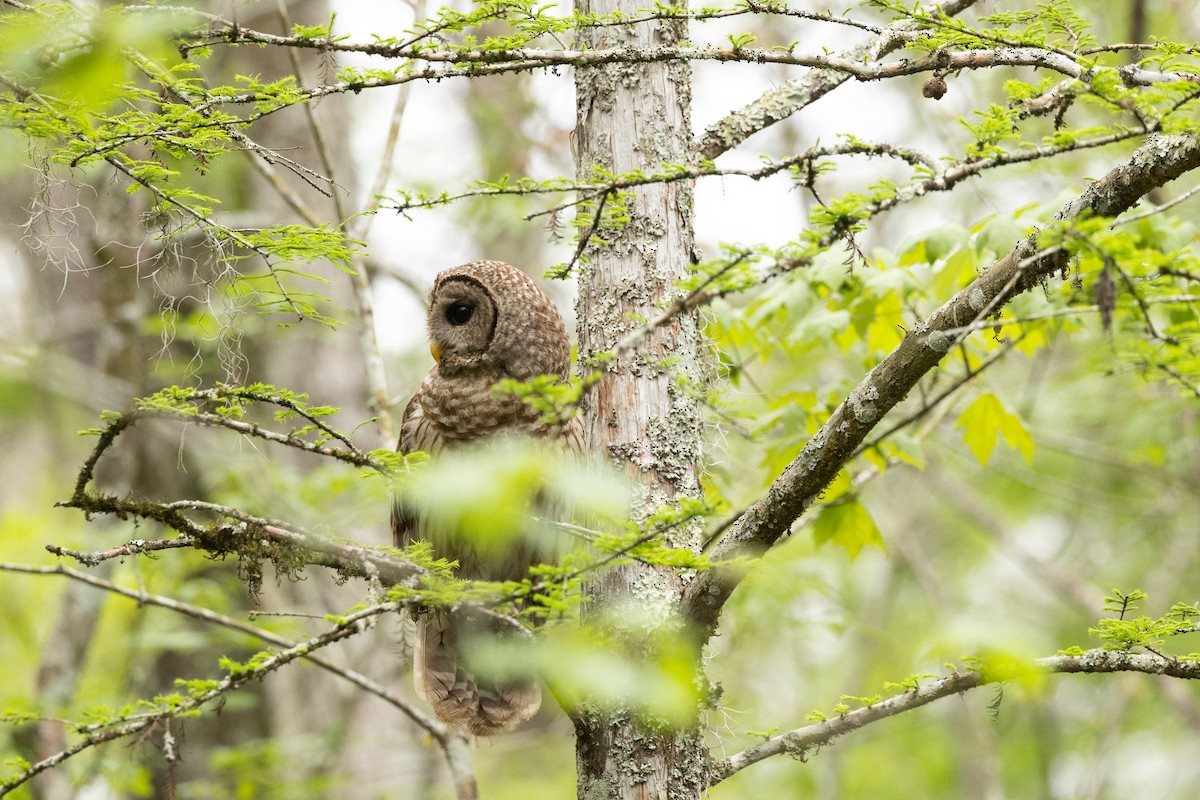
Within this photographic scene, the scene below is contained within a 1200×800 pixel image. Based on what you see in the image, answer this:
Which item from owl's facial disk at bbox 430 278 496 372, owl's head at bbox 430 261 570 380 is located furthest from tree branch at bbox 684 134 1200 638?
owl's facial disk at bbox 430 278 496 372

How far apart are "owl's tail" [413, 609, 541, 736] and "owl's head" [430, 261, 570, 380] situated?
967 mm

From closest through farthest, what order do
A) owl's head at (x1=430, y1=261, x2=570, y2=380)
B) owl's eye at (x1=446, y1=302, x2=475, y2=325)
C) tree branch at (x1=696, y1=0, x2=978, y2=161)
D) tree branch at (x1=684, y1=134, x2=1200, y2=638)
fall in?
tree branch at (x1=684, y1=134, x2=1200, y2=638) < tree branch at (x1=696, y1=0, x2=978, y2=161) < owl's head at (x1=430, y1=261, x2=570, y2=380) < owl's eye at (x1=446, y1=302, x2=475, y2=325)

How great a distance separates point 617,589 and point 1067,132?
1.61 m

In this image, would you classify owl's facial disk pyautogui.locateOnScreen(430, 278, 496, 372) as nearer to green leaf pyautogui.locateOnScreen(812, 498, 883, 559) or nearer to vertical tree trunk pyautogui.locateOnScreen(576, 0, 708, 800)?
vertical tree trunk pyautogui.locateOnScreen(576, 0, 708, 800)

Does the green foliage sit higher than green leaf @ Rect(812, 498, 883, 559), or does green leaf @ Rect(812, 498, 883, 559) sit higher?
green leaf @ Rect(812, 498, 883, 559)

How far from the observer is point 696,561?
89.4 inches

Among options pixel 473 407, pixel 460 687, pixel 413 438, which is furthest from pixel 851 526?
pixel 413 438

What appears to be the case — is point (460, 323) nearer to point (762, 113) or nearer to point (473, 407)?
point (473, 407)

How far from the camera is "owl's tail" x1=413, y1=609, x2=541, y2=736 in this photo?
386 centimetres

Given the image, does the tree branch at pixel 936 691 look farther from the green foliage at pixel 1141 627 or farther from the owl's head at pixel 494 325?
the owl's head at pixel 494 325

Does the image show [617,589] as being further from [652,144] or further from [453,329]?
[453,329]

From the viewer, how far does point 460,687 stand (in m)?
4.01

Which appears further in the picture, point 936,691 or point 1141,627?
point 936,691

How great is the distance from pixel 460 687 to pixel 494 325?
4.59 ft
